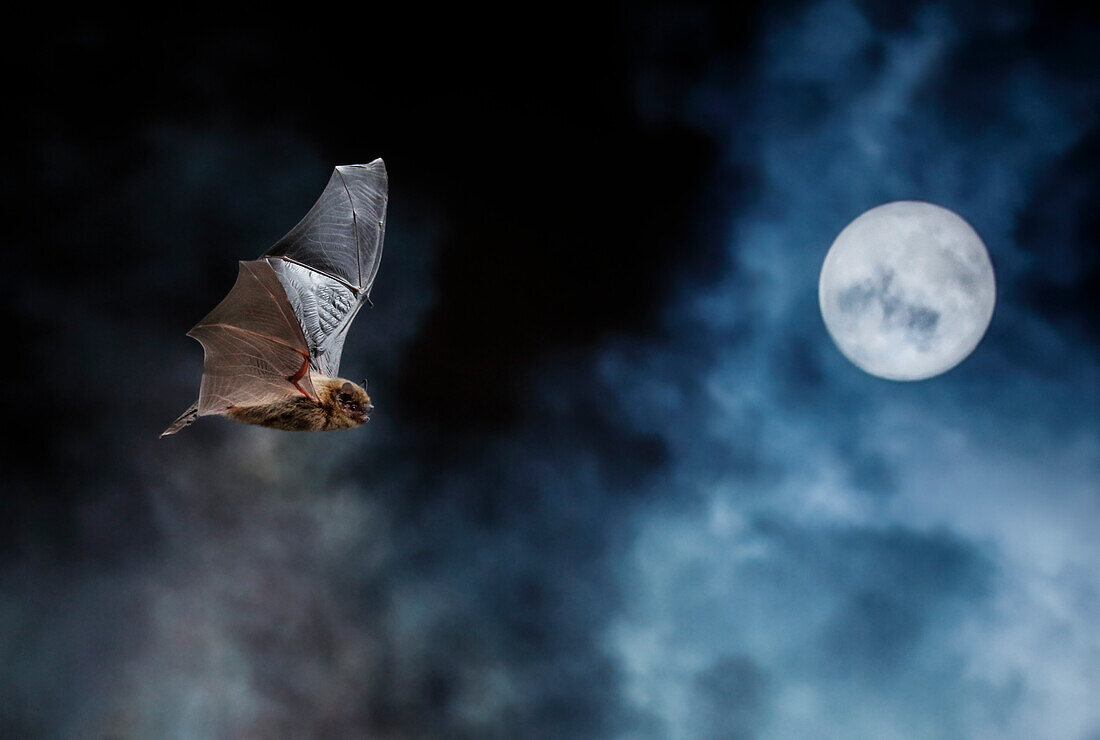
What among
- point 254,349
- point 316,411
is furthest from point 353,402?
point 254,349

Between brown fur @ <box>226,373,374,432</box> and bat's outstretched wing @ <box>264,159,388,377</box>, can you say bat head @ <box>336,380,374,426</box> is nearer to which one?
brown fur @ <box>226,373,374,432</box>

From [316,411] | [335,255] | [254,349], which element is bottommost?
[316,411]

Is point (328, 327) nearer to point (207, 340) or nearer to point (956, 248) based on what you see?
point (207, 340)

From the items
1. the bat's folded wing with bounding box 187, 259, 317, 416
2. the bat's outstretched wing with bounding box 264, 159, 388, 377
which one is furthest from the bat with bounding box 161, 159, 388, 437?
the bat's outstretched wing with bounding box 264, 159, 388, 377

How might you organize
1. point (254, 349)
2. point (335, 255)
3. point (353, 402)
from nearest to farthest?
point (254, 349) < point (353, 402) < point (335, 255)

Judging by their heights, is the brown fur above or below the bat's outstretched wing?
below

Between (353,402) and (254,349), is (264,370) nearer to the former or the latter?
(254,349)

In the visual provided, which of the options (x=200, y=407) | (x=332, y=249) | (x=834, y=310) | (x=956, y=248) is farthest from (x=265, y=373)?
(x=956, y=248)
